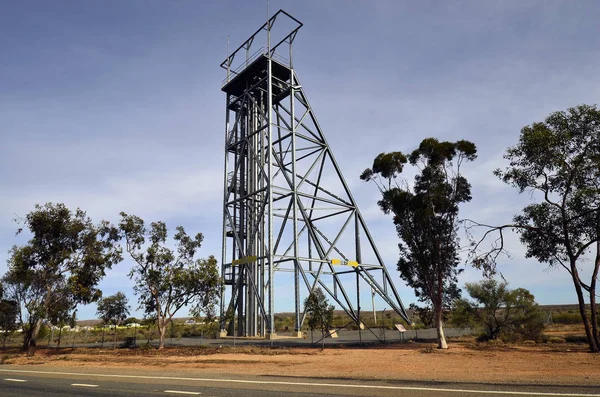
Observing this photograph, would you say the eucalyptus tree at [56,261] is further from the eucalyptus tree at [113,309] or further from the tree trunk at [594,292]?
the tree trunk at [594,292]

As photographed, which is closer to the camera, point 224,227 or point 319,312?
point 319,312

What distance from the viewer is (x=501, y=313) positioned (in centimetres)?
3200

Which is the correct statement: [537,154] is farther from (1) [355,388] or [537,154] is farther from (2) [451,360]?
(1) [355,388]

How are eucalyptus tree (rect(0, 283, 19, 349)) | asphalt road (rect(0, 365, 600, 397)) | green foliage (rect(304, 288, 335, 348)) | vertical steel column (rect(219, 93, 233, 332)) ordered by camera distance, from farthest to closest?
1. eucalyptus tree (rect(0, 283, 19, 349))
2. vertical steel column (rect(219, 93, 233, 332))
3. green foliage (rect(304, 288, 335, 348))
4. asphalt road (rect(0, 365, 600, 397))

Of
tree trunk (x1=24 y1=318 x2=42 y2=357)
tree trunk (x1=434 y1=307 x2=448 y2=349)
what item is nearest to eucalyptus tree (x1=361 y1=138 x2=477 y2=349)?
tree trunk (x1=434 y1=307 x2=448 y2=349)

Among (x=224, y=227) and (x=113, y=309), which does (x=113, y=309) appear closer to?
(x=113, y=309)

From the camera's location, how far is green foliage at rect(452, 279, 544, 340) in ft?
97.8

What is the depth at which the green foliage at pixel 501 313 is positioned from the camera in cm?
2981

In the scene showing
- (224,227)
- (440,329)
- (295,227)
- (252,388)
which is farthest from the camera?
(224,227)

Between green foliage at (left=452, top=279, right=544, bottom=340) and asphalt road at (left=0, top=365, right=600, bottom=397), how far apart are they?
20387mm

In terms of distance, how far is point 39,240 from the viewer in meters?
30.4

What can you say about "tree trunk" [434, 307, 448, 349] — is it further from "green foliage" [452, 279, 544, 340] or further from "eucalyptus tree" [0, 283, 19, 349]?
"eucalyptus tree" [0, 283, 19, 349]

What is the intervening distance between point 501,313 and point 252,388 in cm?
2714

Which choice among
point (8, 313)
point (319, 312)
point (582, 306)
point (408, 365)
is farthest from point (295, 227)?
point (8, 313)
